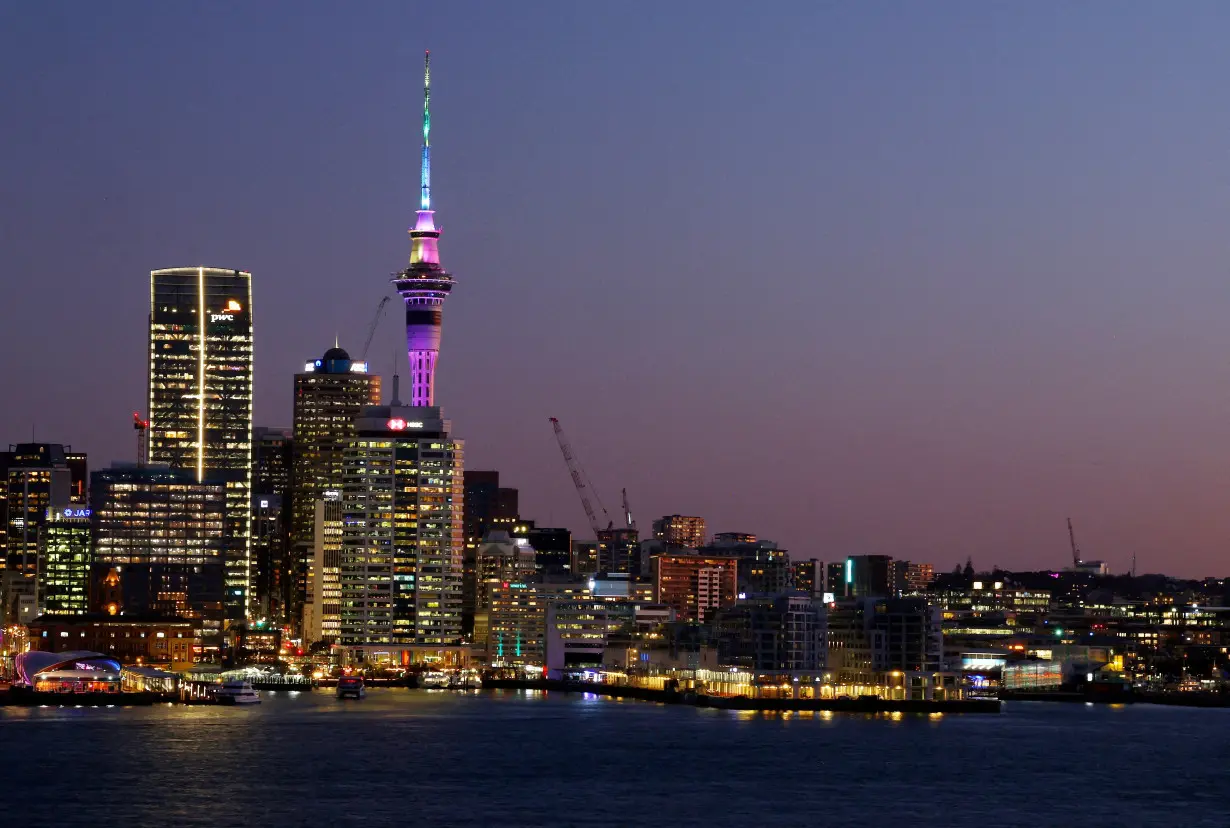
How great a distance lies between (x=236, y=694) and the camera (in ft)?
561

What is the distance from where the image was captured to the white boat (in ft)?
556

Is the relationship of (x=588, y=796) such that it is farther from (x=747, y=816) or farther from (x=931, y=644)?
(x=931, y=644)

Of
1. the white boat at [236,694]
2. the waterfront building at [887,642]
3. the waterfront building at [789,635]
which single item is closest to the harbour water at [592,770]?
the white boat at [236,694]

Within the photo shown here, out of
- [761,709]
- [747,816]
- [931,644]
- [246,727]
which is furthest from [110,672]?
[747,816]

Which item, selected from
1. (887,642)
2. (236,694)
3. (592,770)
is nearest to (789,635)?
(887,642)

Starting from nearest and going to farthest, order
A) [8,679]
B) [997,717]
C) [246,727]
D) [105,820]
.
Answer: [105,820] → [246,727] → [997,717] → [8,679]

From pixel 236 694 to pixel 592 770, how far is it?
7045 cm

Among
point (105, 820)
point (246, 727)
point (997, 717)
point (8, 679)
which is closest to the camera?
point (105, 820)

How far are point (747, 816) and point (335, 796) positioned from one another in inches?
684

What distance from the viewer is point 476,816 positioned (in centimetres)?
8650

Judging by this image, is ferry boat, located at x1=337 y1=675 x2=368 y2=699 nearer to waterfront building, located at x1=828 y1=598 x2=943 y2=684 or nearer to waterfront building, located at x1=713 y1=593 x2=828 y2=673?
waterfront building, located at x1=713 y1=593 x2=828 y2=673

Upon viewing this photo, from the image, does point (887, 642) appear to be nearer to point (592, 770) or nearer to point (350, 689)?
point (350, 689)

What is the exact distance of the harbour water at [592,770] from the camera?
3472 inches

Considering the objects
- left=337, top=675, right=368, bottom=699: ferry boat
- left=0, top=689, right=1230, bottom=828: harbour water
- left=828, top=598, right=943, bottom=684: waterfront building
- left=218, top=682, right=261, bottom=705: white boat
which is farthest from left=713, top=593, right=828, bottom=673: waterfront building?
left=218, top=682, right=261, bottom=705: white boat
